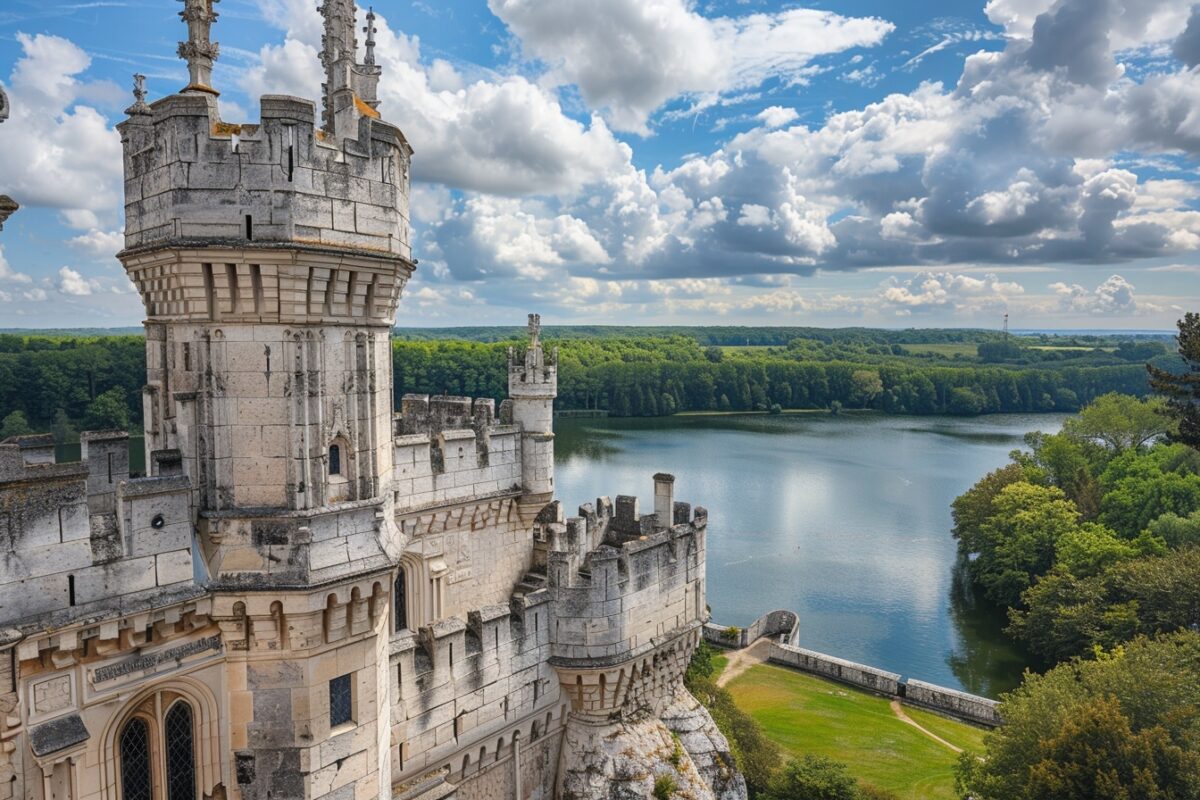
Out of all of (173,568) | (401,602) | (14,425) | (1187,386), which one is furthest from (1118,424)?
(14,425)

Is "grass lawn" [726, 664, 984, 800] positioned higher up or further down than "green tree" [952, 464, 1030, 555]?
further down

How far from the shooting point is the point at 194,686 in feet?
26.2

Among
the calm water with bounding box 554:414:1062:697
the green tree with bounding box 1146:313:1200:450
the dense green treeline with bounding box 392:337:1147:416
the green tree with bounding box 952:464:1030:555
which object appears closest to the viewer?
the green tree with bounding box 1146:313:1200:450

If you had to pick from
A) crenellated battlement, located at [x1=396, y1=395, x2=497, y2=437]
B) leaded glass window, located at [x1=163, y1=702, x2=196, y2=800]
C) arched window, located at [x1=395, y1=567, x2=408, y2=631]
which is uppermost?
crenellated battlement, located at [x1=396, y1=395, x2=497, y2=437]

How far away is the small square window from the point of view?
8.66 meters

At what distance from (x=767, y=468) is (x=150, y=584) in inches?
2596

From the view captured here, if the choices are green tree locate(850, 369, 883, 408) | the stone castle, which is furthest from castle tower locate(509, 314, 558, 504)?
green tree locate(850, 369, 883, 408)

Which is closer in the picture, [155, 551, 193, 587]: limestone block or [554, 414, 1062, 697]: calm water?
[155, 551, 193, 587]: limestone block

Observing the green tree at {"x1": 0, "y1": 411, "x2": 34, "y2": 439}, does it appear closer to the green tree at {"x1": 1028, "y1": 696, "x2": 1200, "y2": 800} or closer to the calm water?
the calm water

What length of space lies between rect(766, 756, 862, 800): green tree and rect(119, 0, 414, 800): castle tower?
492 inches

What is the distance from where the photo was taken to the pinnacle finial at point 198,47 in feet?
28.7

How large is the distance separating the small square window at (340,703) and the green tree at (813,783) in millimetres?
12652

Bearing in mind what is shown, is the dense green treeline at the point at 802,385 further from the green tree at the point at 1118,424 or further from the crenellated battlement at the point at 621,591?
the crenellated battlement at the point at 621,591

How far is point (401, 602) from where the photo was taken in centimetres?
1653
